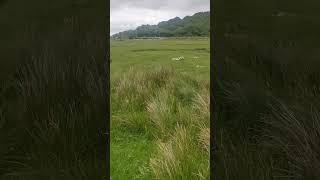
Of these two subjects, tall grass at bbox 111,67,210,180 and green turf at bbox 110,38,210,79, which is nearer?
tall grass at bbox 111,67,210,180

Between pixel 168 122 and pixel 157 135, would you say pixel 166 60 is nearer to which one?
pixel 168 122
